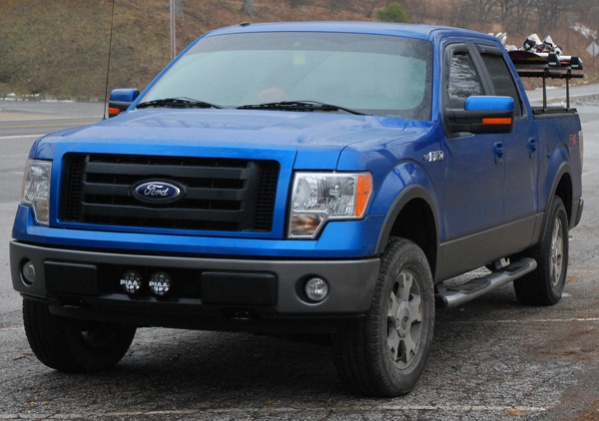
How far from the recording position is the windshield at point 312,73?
21.9 feet

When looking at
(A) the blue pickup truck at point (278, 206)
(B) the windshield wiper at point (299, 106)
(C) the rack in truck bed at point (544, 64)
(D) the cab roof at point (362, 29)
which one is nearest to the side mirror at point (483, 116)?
(A) the blue pickup truck at point (278, 206)

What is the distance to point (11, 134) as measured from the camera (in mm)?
27594

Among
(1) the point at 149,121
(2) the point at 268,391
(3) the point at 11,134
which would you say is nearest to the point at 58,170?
(1) the point at 149,121

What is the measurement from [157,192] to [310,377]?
1.41 metres

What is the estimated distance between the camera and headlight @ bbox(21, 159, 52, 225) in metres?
5.84

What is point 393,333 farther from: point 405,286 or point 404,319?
point 405,286

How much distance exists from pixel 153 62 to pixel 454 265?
1855 inches

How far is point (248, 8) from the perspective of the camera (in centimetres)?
6184

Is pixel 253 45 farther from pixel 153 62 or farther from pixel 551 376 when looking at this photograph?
pixel 153 62

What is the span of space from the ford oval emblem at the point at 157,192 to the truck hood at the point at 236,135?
150 millimetres

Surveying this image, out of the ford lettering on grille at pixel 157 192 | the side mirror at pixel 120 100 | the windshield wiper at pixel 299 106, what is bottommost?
the ford lettering on grille at pixel 157 192

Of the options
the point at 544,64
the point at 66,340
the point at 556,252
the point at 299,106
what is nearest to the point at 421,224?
the point at 299,106

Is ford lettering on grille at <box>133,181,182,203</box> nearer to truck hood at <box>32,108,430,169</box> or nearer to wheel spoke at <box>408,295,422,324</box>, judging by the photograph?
truck hood at <box>32,108,430,169</box>

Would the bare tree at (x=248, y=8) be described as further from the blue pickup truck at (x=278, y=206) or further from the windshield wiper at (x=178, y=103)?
the windshield wiper at (x=178, y=103)
